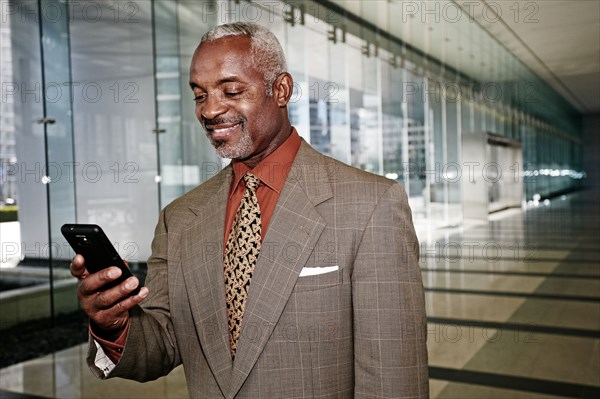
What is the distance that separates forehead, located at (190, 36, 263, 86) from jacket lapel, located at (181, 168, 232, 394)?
31 cm

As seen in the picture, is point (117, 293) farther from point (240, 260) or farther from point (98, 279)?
point (240, 260)

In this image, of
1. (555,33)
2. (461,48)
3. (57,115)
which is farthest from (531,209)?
(57,115)

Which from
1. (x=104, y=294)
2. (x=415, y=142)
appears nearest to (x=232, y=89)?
(x=104, y=294)

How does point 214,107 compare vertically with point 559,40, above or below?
below

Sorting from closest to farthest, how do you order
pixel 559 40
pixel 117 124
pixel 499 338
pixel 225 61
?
A: pixel 225 61
pixel 499 338
pixel 117 124
pixel 559 40

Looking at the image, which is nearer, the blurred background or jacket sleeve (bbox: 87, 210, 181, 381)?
jacket sleeve (bbox: 87, 210, 181, 381)

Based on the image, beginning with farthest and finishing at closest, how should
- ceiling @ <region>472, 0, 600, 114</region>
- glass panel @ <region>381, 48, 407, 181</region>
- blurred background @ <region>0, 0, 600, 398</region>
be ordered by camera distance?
glass panel @ <region>381, 48, 407, 181</region>, ceiling @ <region>472, 0, 600, 114</region>, blurred background @ <region>0, 0, 600, 398</region>

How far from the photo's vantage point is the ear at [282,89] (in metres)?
1.35

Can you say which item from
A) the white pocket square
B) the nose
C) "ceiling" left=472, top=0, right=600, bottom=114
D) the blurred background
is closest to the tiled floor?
the blurred background

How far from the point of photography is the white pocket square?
4.23 ft

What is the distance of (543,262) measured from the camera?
878cm

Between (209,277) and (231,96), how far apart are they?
41 centimetres

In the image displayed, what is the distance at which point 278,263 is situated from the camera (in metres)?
1.29

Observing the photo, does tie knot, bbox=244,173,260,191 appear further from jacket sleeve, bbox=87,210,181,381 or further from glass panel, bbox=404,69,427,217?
glass panel, bbox=404,69,427,217
